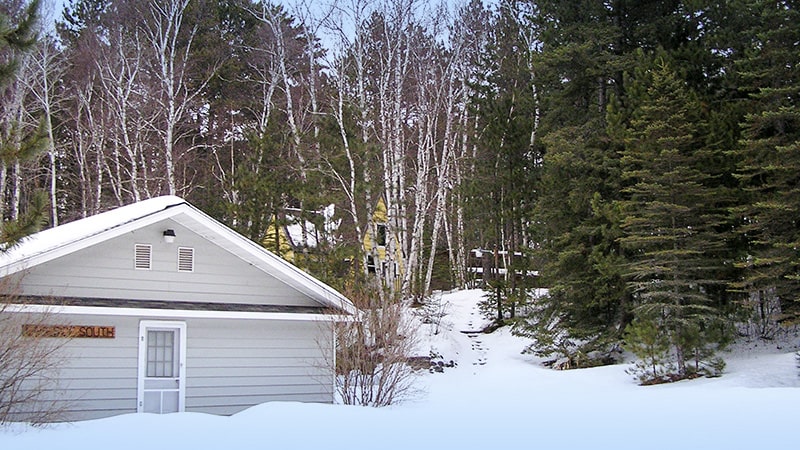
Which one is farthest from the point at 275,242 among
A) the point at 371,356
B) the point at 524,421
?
the point at 524,421

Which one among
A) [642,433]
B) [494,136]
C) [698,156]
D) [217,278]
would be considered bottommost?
[642,433]

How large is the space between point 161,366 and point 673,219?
10485 mm

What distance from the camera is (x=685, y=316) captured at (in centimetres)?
1527

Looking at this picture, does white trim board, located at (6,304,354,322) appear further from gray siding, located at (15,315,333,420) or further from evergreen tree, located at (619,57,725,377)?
evergreen tree, located at (619,57,725,377)

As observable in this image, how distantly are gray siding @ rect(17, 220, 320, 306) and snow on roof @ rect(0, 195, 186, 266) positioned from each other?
0.28 metres

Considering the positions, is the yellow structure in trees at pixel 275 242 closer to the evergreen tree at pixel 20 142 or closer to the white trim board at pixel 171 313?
the white trim board at pixel 171 313

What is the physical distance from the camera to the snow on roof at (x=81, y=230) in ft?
34.3

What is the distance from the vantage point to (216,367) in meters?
11.9

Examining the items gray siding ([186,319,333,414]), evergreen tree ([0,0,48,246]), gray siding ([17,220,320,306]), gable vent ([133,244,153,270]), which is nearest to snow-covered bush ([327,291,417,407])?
gray siding ([186,319,333,414])

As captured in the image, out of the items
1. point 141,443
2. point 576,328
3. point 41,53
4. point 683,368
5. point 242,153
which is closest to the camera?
point 141,443

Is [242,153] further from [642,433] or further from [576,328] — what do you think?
[642,433]

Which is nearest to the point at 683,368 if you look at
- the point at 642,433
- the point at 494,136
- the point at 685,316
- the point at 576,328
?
the point at 685,316

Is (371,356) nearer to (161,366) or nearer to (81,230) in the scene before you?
(161,366)

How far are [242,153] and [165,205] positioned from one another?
16.4 m
